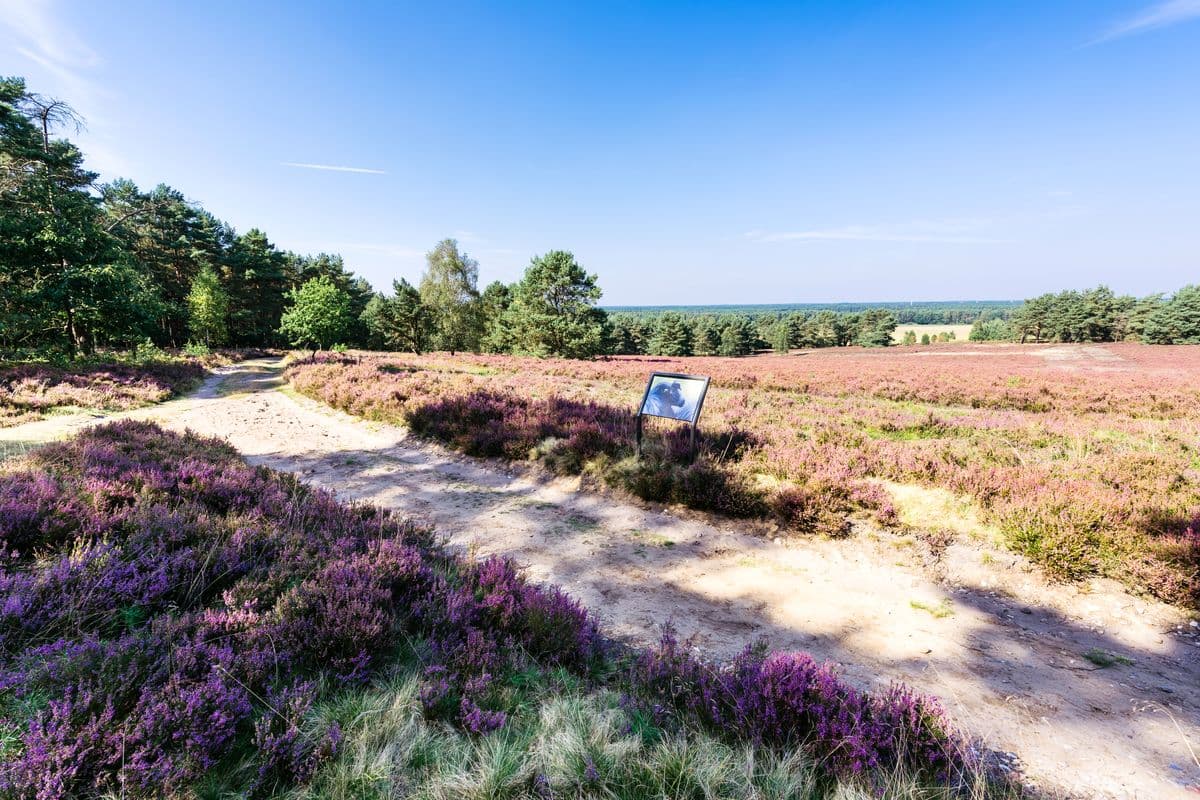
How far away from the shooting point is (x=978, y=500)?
5.77 metres

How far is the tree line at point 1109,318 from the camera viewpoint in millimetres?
53594

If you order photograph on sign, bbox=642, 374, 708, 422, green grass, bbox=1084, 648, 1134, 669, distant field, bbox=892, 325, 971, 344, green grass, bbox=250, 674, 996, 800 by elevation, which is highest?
photograph on sign, bbox=642, 374, 708, 422

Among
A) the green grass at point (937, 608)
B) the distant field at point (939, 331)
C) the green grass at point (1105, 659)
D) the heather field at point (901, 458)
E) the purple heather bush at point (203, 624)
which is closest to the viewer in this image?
the purple heather bush at point (203, 624)

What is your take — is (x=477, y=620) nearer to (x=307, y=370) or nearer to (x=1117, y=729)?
(x=1117, y=729)

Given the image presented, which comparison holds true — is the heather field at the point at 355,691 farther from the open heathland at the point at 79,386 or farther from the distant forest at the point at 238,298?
the distant forest at the point at 238,298

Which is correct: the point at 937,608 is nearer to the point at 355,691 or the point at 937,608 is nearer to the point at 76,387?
the point at 355,691

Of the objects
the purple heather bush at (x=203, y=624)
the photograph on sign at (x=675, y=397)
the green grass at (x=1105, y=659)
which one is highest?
the photograph on sign at (x=675, y=397)

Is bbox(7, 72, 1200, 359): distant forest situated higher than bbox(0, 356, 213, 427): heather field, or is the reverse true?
bbox(7, 72, 1200, 359): distant forest

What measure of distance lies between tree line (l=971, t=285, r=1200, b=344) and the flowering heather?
88.3m

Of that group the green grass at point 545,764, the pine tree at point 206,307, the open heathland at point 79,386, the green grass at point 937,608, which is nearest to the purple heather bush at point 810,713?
the green grass at point 545,764

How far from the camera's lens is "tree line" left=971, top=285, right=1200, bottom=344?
53.6 m

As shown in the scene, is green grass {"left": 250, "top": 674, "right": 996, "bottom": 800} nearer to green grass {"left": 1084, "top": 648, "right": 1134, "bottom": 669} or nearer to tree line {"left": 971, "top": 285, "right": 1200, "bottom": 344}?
green grass {"left": 1084, "top": 648, "right": 1134, "bottom": 669}

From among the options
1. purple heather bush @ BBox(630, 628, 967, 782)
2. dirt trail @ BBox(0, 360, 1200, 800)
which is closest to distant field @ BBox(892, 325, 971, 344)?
dirt trail @ BBox(0, 360, 1200, 800)

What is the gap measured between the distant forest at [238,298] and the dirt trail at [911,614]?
18621 mm
